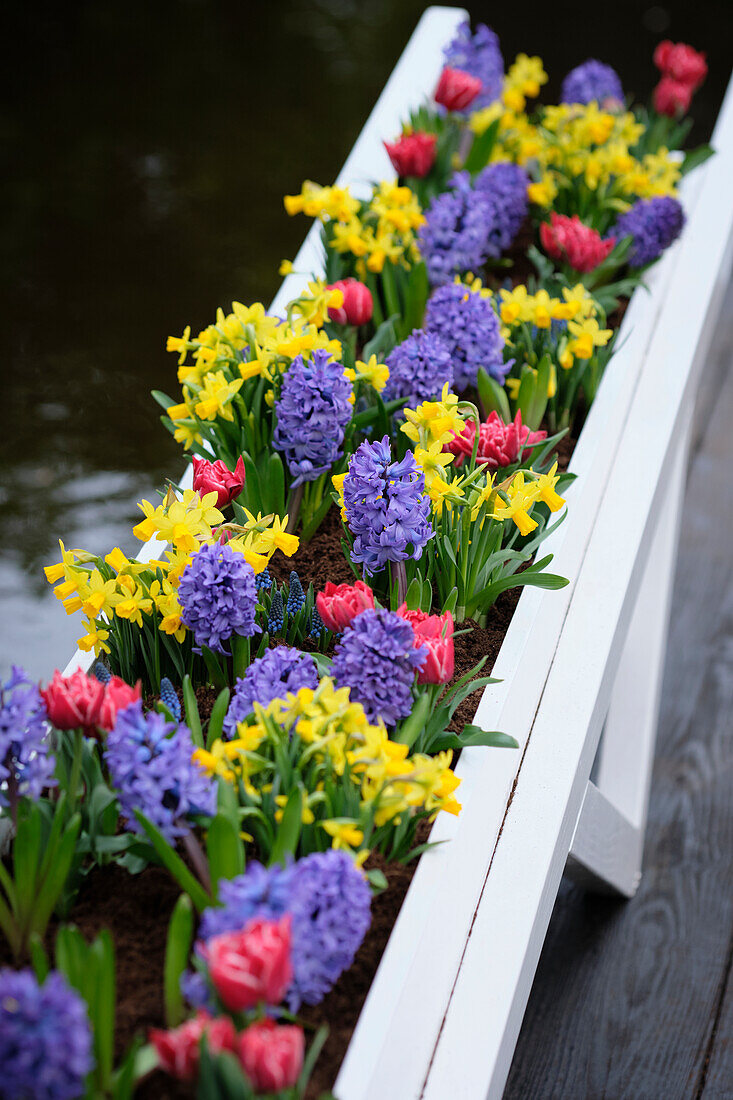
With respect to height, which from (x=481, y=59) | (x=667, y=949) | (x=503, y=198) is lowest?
(x=667, y=949)

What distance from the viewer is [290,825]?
75cm

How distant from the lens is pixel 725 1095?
1.37 m

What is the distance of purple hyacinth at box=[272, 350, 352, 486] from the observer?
40.6 inches

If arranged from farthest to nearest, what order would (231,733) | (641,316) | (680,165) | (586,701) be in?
(680,165) < (641,316) < (586,701) < (231,733)

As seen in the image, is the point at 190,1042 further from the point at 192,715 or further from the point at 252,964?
the point at 192,715

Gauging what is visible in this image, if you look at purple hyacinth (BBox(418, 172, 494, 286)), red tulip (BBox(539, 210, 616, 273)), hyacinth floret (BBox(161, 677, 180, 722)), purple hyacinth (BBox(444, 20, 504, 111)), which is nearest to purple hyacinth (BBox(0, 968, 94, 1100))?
hyacinth floret (BBox(161, 677, 180, 722))

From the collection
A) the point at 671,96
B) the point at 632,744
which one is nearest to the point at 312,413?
the point at 632,744

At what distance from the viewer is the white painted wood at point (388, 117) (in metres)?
1.50

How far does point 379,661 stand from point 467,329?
0.54 metres

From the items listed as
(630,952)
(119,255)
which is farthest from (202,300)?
(630,952)

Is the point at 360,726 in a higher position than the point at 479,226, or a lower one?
lower

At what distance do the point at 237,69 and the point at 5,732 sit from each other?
5.92ft

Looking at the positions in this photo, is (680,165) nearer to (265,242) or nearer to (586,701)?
(265,242)

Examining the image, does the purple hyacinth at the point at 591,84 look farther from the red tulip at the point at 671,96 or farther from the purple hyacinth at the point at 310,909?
the purple hyacinth at the point at 310,909
